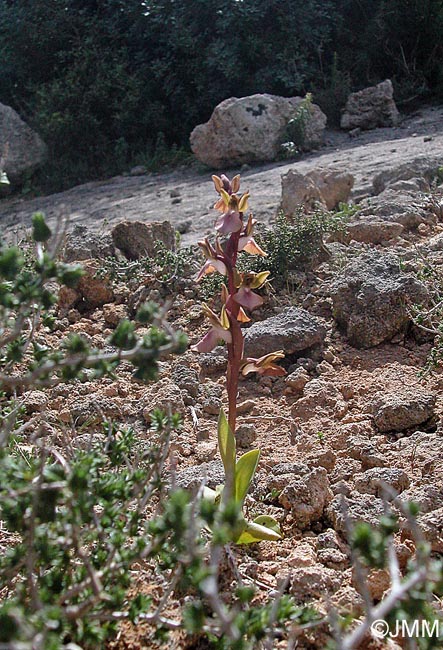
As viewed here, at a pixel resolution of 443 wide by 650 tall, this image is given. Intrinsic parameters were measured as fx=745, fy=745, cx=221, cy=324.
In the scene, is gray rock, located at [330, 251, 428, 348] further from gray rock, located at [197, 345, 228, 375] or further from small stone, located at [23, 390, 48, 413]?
small stone, located at [23, 390, 48, 413]

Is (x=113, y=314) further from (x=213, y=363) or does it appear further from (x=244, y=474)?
(x=244, y=474)

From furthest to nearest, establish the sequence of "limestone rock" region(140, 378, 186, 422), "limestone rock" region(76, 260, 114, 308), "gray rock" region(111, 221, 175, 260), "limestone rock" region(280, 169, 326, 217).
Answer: "limestone rock" region(280, 169, 326, 217), "gray rock" region(111, 221, 175, 260), "limestone rock" region(76, 260, 114, 308), "limestone rock" region(140, 378, 186, 422)

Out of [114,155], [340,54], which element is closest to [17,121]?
[114,155]

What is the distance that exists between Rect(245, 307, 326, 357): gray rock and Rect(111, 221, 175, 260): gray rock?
1322 mm

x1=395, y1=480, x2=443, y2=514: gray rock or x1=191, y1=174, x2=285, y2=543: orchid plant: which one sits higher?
x1=191, y1=174, x2=285, y2=543: orchid plant

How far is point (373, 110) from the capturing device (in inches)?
315

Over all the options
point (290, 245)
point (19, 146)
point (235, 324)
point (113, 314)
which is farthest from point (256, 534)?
point (19, 146)

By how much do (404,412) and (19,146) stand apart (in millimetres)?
7222

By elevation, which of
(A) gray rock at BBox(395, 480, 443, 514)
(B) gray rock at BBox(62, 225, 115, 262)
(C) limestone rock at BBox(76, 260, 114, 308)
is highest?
(B) gray rock at BBox(62, 225, 115, 262)

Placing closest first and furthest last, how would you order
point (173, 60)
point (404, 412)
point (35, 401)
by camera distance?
point (404, 412), point (35, 401), point (173, 60)

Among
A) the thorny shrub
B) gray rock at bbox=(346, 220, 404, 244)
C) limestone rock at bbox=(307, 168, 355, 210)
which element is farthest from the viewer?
limestone rock at bbox=(307, 168, 355, 210)

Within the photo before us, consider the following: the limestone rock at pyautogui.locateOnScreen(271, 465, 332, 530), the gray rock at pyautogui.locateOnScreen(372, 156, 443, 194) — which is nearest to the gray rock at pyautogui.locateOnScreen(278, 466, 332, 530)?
the limestone rock at pyautogui.locateOnScreen(271, 465, 332, 530)

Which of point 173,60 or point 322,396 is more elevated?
point 173,60

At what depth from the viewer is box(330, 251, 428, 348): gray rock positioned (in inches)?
121
